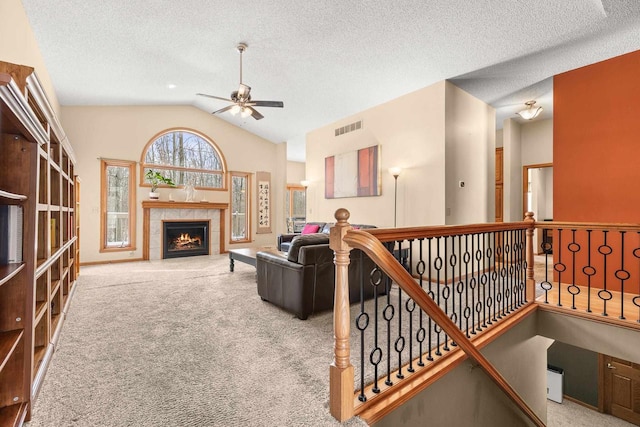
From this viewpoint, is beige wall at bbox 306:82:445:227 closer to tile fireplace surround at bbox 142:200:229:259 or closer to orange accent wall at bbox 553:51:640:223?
orange accent wall at bbox 553:51:640:223

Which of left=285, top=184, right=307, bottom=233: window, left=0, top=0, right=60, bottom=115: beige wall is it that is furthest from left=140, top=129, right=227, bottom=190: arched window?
left=285, top=184, right=307, bottom=233: window

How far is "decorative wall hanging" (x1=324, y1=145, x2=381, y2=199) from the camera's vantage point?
5684 millimetres

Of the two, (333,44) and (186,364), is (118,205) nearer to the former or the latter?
(333,44)

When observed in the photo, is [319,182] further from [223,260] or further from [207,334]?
[207,334]

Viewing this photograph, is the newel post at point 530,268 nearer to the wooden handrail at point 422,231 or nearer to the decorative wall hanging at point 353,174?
the wooden handrail at point 422,231

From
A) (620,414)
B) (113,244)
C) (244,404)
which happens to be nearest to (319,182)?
(113,244)

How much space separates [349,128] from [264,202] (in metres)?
3.43

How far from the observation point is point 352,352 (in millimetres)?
2256

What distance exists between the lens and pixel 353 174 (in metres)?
6.19

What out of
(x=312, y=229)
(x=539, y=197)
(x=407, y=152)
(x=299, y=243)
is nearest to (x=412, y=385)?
(x=299, y=243)

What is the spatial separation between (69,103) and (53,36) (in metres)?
2.56

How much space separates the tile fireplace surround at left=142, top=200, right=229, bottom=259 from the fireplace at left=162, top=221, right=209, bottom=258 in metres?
0.10

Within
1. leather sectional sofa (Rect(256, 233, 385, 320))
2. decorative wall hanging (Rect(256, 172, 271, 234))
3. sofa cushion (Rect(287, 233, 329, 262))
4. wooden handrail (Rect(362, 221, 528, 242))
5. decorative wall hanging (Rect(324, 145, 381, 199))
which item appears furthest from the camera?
decorative wall hanging (Rect(256, 172, 271, 234))

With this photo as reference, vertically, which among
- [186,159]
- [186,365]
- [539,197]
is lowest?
[186,365]
